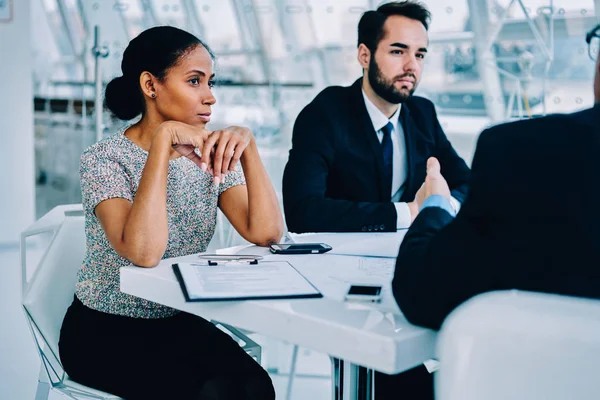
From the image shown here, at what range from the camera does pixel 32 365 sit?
2838 mm

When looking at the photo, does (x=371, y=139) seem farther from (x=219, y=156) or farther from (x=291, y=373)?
(x=291, y=373)

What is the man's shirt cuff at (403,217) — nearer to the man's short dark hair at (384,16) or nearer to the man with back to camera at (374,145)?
the man with back to camera at (374,145)

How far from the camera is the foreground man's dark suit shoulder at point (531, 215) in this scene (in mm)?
821

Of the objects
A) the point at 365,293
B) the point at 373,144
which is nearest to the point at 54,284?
the point at 365,293

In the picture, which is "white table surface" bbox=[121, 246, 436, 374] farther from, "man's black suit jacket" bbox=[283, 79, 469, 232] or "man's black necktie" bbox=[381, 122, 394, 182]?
"man's black necktie" bbox=[381, 122, 394, 182]

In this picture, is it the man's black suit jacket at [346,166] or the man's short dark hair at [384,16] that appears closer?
the man's black suit jacket at [346,166]

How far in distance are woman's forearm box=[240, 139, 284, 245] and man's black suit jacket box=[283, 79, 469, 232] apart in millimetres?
220

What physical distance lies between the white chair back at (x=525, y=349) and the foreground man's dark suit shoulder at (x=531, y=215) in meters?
0.06

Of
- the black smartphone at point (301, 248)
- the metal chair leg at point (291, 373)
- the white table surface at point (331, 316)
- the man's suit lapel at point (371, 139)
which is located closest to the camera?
the white table surface at point (331, 316)

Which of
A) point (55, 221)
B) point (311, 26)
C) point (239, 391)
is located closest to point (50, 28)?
point (311, 26)

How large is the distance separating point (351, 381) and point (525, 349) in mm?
555

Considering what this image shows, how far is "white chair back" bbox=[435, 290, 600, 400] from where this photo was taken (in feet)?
2.43

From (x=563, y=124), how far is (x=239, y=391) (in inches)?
33.3

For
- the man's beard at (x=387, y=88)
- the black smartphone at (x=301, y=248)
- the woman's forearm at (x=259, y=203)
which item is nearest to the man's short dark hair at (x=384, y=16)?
the man's beard at (x=387, y=88)
